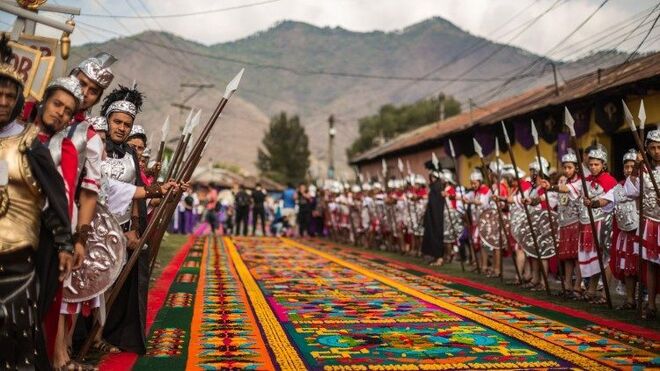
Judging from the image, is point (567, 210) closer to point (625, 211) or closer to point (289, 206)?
point (625, 211)

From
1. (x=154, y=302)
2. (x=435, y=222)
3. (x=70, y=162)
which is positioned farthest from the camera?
(x=435, y=222)

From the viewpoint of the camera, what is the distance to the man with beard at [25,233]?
4.09 meters

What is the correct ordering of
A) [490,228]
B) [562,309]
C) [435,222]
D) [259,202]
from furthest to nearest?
[259,202], [435,222], [490,228], [562,309]

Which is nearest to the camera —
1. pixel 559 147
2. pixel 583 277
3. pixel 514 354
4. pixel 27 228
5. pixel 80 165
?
pixel 27 228

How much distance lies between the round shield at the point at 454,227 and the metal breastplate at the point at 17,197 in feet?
38.1

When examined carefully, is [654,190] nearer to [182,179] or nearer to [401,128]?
[182,179]

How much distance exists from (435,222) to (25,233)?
11698 millimetres

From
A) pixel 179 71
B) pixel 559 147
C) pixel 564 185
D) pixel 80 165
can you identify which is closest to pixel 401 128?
pixel 559 147

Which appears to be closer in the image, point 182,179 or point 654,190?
point 182,179

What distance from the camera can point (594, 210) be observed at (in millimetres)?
9523

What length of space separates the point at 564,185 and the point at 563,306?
5.01 feet

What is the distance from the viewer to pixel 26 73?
26.8 feet

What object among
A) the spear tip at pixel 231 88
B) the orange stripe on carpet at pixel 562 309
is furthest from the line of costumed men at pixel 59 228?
the orange stripe on carpet at pixel 562 309

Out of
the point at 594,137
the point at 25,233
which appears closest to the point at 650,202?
the point at 25,233
